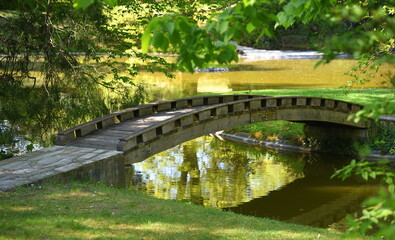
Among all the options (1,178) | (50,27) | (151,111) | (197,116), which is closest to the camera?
(1,178)

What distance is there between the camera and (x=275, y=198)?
50.3ft

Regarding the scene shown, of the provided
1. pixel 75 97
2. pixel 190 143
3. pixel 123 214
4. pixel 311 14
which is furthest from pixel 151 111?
pixel 311 14

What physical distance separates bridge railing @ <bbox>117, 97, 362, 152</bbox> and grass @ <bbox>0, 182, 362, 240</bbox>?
2.61m

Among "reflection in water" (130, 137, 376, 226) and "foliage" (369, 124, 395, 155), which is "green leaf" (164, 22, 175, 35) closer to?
"reflection in water" (130, 137, 376, 226)

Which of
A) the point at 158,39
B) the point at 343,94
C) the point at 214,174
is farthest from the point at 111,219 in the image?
the point at 343,94

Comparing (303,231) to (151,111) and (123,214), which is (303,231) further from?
(151,111)

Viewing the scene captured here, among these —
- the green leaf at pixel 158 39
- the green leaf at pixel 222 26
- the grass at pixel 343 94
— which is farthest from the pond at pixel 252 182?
the green leaf at pixel 222 26

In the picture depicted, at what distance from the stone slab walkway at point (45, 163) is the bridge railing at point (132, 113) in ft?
2.34

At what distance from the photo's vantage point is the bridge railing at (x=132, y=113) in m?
13.3

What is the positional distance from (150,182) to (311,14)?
10908 mm

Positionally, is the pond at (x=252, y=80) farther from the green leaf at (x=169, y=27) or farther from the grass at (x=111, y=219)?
the green leaf at (x=169, y=27)

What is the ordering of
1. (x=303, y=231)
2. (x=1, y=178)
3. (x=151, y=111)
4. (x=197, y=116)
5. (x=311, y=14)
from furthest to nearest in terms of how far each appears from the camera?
(x=151, y=111) < (x=197, y=116) < (x=1, y=178) < (x=303, y=231) < (x=311, y=14)

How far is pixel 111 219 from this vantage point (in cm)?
826

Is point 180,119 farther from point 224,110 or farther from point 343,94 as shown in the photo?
point 343,94
